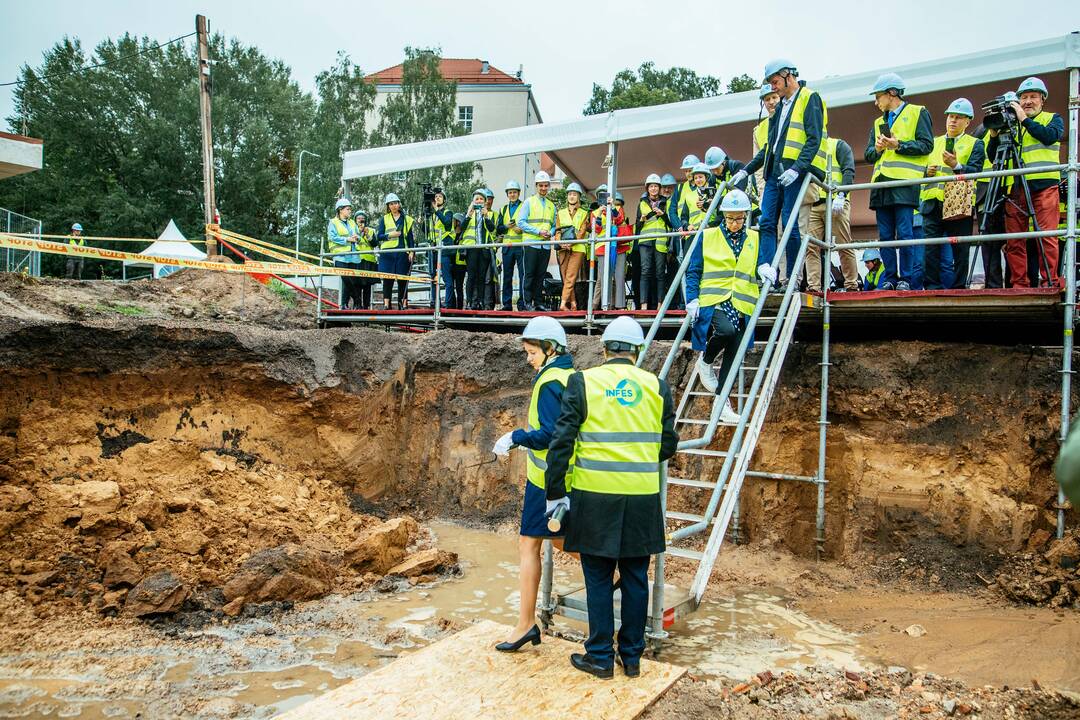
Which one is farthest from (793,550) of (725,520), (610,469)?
(610,469)

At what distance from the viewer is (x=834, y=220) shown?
808cm

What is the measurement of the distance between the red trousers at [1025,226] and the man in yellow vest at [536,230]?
213 inches

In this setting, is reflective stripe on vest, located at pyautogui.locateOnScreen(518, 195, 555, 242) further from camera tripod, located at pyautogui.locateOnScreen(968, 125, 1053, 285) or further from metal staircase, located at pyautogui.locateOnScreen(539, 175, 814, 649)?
camera tripod, located at pyautogui.locateOnScreen(968, 125, 1053, 285)

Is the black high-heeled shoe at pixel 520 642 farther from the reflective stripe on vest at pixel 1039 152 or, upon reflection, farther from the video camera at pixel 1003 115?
the video camera at pixel 1003 115

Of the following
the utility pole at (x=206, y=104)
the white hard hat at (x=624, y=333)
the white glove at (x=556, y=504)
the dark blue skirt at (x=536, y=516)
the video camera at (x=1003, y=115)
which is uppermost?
the utility pole at (x=206, y=104)

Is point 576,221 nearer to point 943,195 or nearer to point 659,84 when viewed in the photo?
point 943,195

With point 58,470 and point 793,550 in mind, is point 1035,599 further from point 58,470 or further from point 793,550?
point 58,470

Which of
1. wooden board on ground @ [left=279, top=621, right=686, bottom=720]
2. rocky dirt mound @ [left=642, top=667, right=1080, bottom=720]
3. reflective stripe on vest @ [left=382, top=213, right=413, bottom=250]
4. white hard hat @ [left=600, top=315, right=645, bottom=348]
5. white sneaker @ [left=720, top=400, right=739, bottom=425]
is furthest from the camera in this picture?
reflective stripe on vest @ [left=382, top=213, right=413, bottom=250]

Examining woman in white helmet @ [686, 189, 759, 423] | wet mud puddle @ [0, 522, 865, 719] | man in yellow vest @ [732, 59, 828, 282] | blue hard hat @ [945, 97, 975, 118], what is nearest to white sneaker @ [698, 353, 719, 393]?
woman in white helmet @ [686, 189, 759, 423]

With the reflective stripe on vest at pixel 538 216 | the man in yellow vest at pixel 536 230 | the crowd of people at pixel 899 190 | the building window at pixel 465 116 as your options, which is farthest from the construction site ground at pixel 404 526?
the building window at pixel 465 116

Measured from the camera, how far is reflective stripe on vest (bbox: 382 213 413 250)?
11992 mm

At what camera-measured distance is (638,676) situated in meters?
4.59

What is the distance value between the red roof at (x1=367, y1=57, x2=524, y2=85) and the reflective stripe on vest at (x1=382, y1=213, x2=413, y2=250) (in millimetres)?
27201

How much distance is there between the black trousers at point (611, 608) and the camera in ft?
15.0
